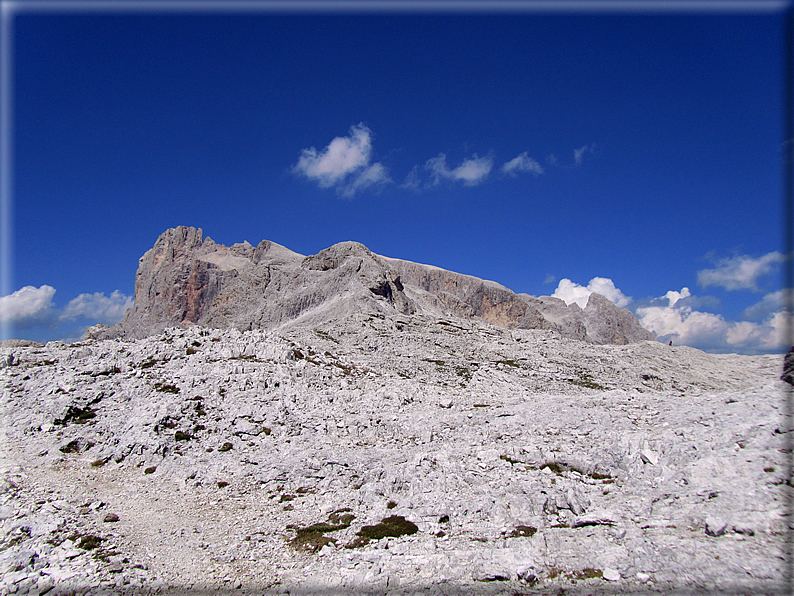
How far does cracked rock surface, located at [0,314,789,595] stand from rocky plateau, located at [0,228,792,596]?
0.10 m

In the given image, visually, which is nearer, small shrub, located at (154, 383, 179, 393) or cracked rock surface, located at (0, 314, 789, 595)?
cracked rock surface, located at (0, 314, 789, 595)

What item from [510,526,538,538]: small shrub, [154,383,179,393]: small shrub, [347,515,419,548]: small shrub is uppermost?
[154,383,179,393]: small shrub

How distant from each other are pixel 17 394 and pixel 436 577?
3556 centimetres

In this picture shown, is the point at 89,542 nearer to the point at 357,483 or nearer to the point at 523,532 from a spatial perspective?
the point at 357,483

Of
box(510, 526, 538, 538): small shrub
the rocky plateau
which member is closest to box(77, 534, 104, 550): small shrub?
Result: the rocky plateau

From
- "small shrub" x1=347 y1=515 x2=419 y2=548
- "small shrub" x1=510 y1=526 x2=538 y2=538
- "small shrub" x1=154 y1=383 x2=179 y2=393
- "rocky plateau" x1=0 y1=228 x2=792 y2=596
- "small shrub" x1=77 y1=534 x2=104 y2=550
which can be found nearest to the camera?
"rocky plateau" x1=0 y1=228 x2=792 y2=596

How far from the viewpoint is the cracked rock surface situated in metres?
13.2

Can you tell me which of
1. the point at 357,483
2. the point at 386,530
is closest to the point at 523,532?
the point at 386,530

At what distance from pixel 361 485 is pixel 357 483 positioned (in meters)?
0.32

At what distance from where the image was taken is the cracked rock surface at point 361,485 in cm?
1320

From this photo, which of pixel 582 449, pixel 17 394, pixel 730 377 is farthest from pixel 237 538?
pixel 730 377

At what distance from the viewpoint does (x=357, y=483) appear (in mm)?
21391

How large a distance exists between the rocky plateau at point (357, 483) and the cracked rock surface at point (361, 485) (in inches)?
3.9

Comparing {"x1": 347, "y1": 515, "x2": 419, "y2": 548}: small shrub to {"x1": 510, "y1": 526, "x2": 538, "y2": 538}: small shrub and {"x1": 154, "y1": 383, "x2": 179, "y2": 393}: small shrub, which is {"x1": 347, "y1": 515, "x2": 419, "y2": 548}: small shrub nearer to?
{"x1": 510, "y1": 526, "x2": 538, "y2": 538}: small shrub
